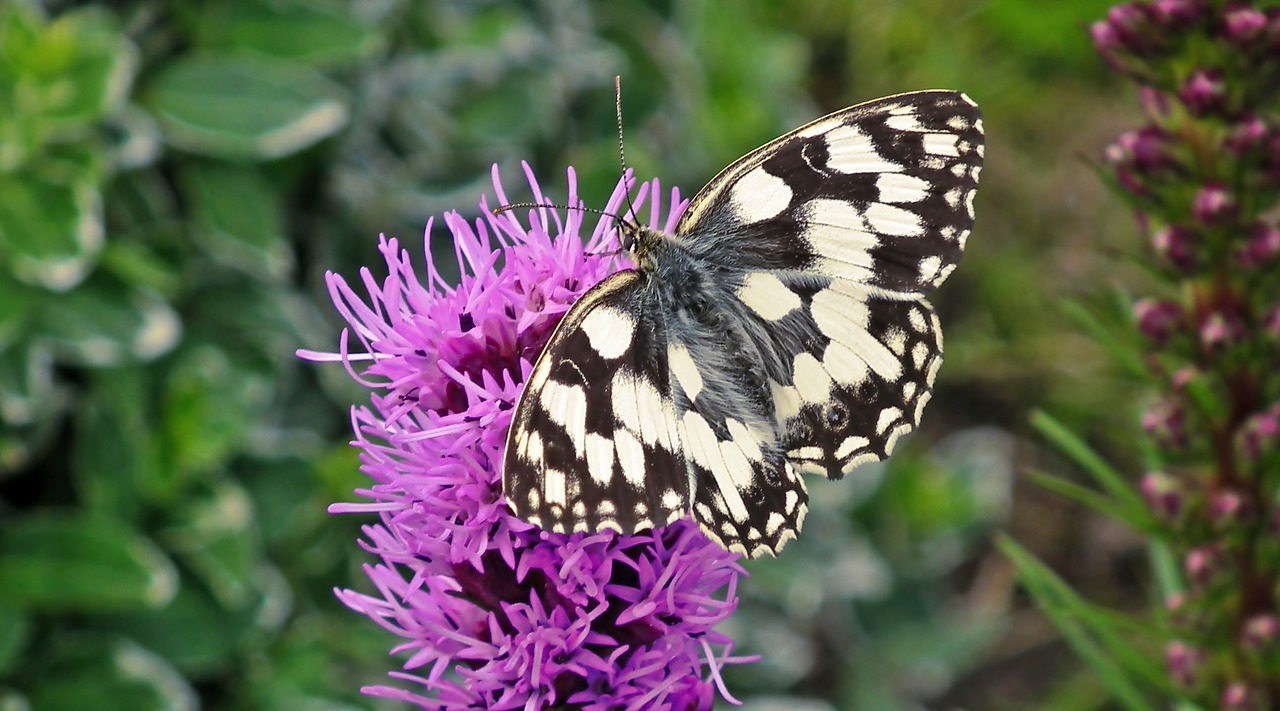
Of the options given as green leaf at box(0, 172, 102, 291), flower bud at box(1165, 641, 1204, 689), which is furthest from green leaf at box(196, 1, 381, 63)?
flower bud at box(1165, 641, 1204, 689)

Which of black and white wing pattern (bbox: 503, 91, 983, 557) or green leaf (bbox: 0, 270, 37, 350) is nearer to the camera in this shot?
black and white wing pattern (bbox: 503, 91, 983, 557)

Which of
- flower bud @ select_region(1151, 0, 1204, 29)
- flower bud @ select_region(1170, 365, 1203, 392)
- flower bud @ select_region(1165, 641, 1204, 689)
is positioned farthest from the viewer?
flower bud @ select_region(1165, 641, 1204, 689)

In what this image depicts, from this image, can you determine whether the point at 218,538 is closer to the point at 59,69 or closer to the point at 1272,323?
the point at 59,69

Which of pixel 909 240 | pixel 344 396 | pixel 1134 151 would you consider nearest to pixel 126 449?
pixel 344 396

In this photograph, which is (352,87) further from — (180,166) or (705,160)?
(705,160)

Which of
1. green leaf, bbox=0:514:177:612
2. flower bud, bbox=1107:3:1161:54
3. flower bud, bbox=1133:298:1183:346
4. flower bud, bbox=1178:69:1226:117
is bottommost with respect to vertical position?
green leaf, bbox=0:514:177:612

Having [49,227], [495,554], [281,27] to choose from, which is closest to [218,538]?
[49,227]

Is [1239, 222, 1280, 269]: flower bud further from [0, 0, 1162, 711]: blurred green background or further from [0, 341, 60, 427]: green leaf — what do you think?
[0, 341, 60, 427]: green leaf
